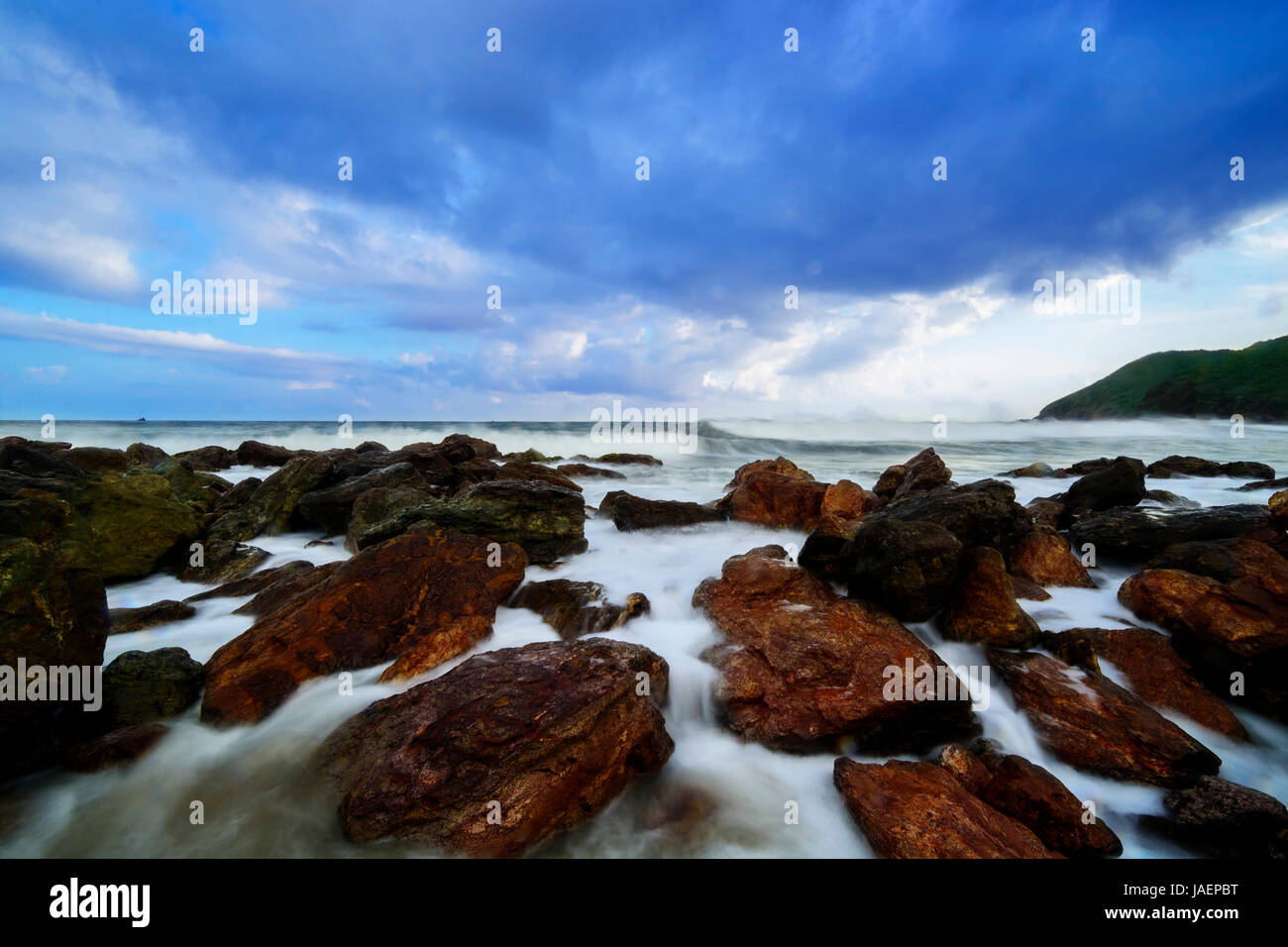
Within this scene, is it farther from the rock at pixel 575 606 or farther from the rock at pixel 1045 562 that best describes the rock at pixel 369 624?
the rock at pixel 1045 562

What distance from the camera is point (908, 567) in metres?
5.45

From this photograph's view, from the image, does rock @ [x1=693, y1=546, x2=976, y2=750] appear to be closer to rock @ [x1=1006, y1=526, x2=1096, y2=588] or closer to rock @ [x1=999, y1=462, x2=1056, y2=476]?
rock @ [x1=1006, y1=526, x2=1096, y2=588]

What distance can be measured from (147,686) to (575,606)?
13.0ft

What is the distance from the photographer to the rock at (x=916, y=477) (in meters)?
11.7

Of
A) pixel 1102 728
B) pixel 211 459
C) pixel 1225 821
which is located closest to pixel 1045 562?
pixel 1102 728

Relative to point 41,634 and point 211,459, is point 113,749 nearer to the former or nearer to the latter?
point 41,634

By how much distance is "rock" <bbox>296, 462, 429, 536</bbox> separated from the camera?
986 cm

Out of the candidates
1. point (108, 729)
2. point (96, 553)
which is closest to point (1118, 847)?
point (108, 729)

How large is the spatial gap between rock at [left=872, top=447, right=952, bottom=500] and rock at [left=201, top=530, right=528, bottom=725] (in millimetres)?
9394

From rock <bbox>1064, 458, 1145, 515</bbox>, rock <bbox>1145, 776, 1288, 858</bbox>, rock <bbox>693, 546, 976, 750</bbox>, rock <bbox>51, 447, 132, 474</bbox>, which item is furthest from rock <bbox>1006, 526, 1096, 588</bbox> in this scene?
rock <bbox>51, 447, 132, 474</bbox>

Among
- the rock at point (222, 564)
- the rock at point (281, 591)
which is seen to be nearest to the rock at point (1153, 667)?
the rock at point (281, 591)

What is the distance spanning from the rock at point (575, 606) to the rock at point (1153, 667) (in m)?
4.52

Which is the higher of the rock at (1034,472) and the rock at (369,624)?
the rock at (1034,472)

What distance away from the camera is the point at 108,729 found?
4266mm
